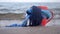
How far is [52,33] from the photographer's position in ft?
4.62

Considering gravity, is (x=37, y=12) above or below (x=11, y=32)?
above

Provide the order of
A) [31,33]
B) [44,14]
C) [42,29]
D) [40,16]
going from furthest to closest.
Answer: [44,14]
[40,16]
[42,29]
[31,33]

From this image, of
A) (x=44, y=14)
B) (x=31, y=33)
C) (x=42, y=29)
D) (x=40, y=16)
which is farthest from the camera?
(x=44, y=14)

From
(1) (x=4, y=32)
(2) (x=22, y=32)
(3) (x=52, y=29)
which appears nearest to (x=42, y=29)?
(3) (x=52, y=29)

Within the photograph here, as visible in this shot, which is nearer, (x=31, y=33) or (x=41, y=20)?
(x=31, y=33)

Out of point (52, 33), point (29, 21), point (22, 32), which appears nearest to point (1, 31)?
point (22, 32)

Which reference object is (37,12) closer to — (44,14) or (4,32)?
(44,14)

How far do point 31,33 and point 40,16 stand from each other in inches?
12.4

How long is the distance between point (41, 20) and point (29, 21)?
0.14 metres

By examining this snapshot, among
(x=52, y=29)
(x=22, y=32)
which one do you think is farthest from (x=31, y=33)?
(x=52, y=29)

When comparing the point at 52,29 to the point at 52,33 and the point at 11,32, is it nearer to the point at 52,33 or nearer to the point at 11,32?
the point at 52,33

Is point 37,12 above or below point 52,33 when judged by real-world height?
above

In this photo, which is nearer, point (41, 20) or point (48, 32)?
point (48, 32)

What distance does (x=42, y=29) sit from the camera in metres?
1.52
